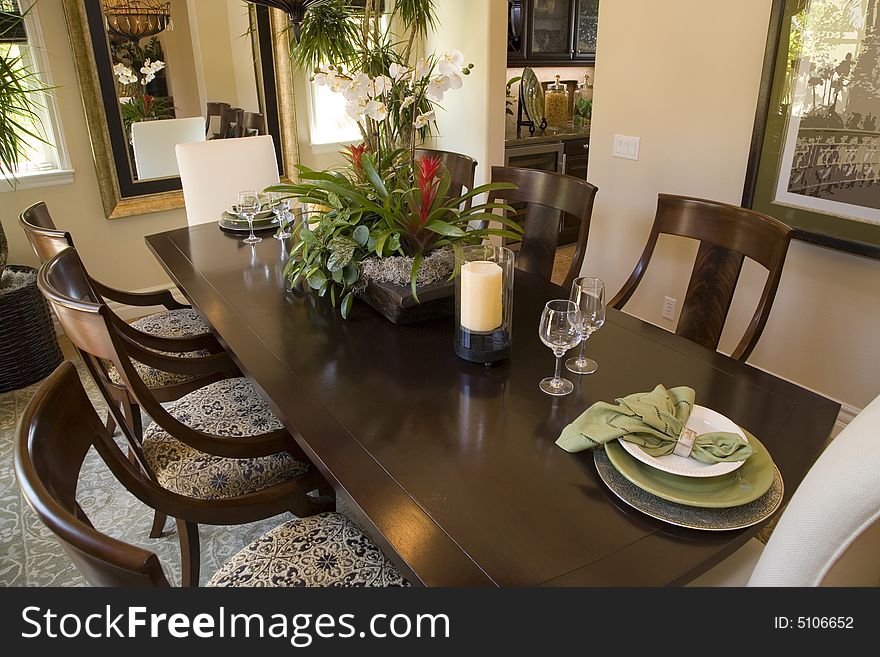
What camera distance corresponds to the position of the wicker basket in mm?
2910

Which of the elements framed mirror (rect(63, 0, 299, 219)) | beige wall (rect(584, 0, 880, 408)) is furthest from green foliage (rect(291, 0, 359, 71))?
beige wall (rect(584, 0, 880, 408))

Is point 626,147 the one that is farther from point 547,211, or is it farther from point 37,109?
point 37,109

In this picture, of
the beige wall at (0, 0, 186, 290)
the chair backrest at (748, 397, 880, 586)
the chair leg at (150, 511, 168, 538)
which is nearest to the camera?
the chair backrest at (748, 397, 880, 586)

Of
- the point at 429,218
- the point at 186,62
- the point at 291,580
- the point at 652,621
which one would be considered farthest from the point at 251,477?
the point at 186,62

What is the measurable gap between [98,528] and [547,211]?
196 cm

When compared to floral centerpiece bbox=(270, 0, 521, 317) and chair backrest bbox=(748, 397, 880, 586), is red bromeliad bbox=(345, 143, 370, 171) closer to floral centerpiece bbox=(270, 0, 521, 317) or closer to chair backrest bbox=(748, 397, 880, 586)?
floral centerpiece bbox=(270, 0, 521, 317)

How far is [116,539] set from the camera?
42.8 inches

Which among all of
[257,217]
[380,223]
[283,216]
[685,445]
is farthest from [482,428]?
[257,217]

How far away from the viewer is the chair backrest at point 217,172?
299 cm

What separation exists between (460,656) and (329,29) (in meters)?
3.68

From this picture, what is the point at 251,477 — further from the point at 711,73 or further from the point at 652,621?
the point at 711,73

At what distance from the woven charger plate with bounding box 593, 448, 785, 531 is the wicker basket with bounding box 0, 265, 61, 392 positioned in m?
2.88

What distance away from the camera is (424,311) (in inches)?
68.2

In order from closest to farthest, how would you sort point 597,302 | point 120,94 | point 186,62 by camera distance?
point 597,302 → point 120,94 → point 186,62
